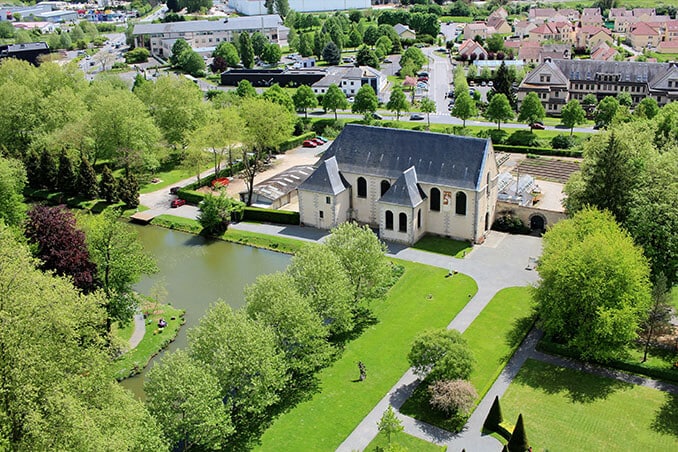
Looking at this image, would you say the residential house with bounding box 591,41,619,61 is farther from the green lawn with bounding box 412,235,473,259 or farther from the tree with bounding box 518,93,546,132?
the green lawn with bounding box 412,235,473,259

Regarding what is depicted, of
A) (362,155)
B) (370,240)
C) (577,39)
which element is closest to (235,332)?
(370,240)

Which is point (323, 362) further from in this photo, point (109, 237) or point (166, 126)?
point (166, 126)

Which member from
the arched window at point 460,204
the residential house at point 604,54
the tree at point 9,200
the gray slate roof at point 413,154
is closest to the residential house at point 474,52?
the residential house at point 604,54

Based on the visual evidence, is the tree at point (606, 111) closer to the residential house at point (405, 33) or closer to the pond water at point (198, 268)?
the pond water at point (198, 268)

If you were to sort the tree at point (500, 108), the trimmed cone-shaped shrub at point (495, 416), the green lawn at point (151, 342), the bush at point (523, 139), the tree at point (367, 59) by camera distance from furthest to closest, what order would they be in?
the tree at point (367, 59) → the tree at point (500, 108) → the bush at point (523, 139) → the green lawn at point (151, 342) → the trimmed cone-shaped shrub at point (495, 416)

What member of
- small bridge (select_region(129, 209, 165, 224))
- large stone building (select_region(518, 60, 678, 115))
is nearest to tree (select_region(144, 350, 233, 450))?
small bridge (select_region(129, 209, 165, 224))

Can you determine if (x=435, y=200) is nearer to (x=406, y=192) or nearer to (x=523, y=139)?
(x=406, y=192)

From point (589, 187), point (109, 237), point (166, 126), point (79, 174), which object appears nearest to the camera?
point (109, 237)
